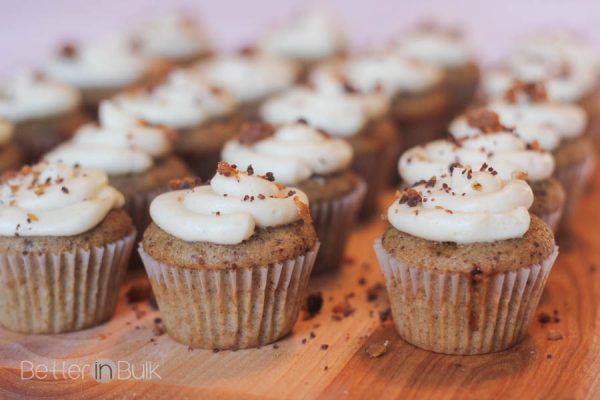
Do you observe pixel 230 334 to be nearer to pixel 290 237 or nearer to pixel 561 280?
pixel 290 237

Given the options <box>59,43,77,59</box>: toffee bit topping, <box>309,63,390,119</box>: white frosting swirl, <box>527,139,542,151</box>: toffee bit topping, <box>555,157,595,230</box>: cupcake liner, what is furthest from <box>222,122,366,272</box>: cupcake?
<box>59,43,77,59</box>: toffee bit topping

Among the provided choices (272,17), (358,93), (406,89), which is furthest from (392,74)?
(272,17)

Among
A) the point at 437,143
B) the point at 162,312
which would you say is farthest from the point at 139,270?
the point at 437,143

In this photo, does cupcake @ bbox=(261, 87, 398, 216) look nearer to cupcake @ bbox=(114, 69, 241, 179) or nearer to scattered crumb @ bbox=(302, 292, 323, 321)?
cupcake @ bbox=(114, 69, 241, 179)

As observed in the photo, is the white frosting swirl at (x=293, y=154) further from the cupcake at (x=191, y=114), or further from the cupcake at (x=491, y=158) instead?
the cupcake at (x=191, y=114)

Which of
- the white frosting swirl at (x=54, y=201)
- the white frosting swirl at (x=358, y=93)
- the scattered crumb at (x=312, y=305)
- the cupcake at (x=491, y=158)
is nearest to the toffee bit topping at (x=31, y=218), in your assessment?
the white frosting swirl at (x=54, y=201)

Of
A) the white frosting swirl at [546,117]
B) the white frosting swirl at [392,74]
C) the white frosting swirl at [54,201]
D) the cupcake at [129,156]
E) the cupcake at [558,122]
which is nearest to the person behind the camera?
the white frosting swirl at [54,201]

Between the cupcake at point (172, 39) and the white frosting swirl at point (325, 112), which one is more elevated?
the white frosting swirl at point (325, 112)

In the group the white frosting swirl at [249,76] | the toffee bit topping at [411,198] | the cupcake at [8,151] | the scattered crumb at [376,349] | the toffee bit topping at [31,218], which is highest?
the toffee bit topping at [411,198]
